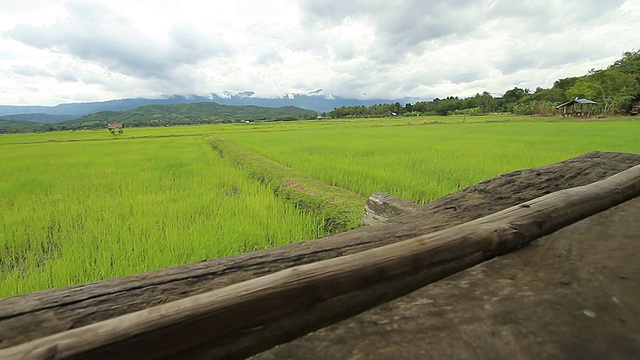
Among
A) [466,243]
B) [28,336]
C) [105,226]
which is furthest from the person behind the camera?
[105,226]

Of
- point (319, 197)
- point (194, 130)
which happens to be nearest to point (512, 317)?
point (319, 197)

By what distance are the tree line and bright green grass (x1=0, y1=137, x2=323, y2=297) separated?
38.8 metres

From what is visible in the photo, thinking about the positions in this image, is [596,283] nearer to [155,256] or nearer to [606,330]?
[606,330]

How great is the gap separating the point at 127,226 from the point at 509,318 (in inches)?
130

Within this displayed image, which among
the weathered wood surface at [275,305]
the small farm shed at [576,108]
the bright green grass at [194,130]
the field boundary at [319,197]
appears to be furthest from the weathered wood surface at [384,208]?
the small farm shed at [576,108]

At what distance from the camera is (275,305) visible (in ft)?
2.55

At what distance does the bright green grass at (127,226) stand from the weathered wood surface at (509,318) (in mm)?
1832

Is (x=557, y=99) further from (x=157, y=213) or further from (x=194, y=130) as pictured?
(x=157, y=213)

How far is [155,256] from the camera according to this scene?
2.34m

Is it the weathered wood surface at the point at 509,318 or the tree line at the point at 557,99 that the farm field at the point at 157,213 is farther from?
the tree line at the point at 557,99

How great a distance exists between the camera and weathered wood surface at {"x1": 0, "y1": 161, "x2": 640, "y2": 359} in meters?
0.60

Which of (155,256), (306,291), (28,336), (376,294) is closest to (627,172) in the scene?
(376,294)

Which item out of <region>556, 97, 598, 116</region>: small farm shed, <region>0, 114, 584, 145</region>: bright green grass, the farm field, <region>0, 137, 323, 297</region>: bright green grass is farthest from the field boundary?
<region>556, 97, 598, 116</region>: small farm shed

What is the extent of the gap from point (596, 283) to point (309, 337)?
38.4 inches
